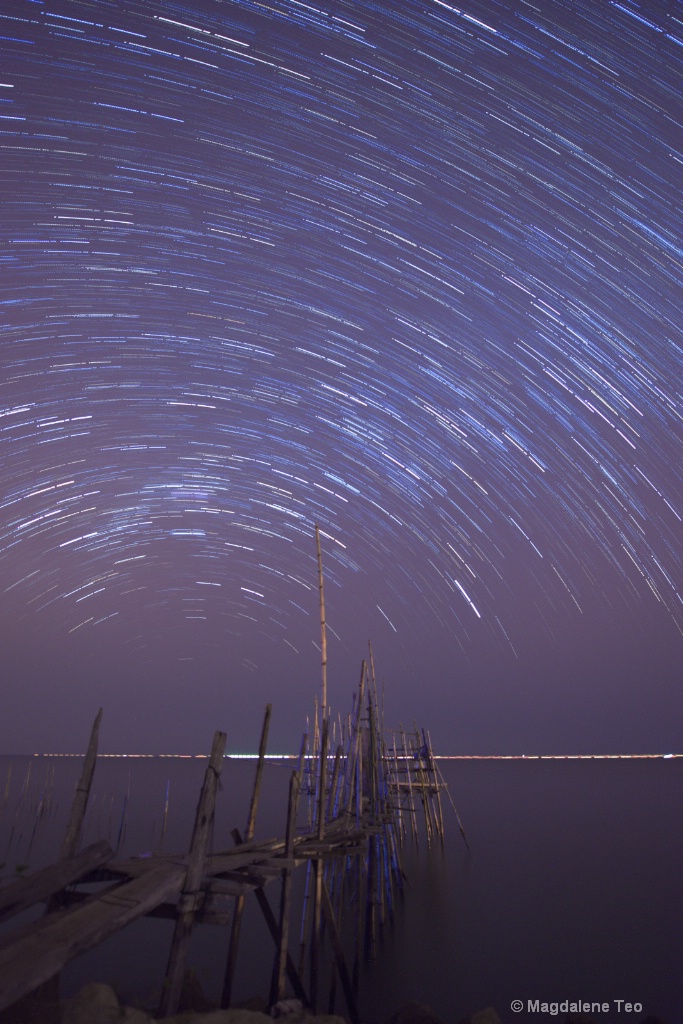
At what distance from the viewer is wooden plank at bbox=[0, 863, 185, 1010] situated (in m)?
4.19

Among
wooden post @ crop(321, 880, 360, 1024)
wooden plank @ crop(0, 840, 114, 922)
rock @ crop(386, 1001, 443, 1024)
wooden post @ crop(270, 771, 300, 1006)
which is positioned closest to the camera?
wooden plank @ crop(0, 840, 114, 922)

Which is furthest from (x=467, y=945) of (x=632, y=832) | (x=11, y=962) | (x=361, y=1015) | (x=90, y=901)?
(x=632, y=832)

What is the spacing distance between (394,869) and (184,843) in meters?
13.7

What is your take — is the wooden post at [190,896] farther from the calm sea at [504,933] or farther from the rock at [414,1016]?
the calm sea at [504,933]

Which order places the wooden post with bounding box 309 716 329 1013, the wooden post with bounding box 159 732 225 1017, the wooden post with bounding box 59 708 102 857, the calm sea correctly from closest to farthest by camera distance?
1. the wooden post with bounding box 159 732 225 1017
2. the wooden post with bounding box 59 708 102 857
3. the wooden post with bounding box 309 716 329 1013
4. the calm sea

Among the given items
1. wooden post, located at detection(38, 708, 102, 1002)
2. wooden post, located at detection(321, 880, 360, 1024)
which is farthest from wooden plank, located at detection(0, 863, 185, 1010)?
wooden post, located at detection(321, 880, 360, 1024)

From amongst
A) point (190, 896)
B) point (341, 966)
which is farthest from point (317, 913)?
point (190, 896)

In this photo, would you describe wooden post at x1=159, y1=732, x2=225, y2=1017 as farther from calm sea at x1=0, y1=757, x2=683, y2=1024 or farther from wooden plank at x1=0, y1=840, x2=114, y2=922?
calm sea at x1=0, y1=757, x2=683, y2=1024

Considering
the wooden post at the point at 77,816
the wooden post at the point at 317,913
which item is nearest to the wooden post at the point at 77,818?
the wooden post at the point at 77,816

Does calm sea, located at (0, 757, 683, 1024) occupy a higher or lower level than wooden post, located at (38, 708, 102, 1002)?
lower

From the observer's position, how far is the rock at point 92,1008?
15.0 ft

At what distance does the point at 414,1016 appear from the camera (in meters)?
8.28

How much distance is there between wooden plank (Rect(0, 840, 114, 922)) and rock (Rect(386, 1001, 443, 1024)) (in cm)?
457

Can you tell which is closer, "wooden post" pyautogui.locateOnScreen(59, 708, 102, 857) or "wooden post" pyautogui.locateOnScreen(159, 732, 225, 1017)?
"wooden post" pyautogui.locateOnScreen(159, 732, 225, 1017)
